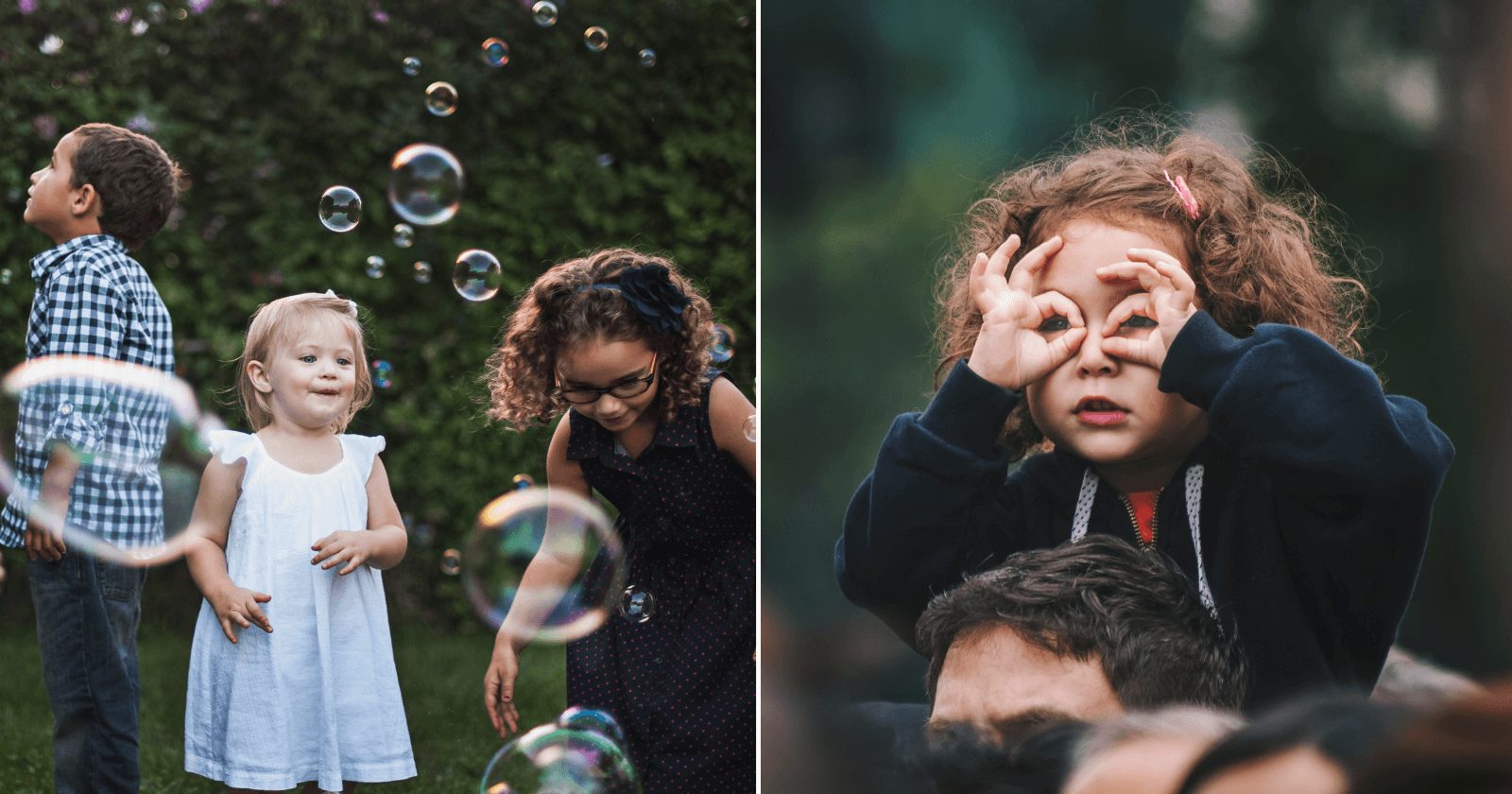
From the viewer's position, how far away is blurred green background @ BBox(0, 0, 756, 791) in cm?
470

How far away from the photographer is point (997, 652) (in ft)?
8.39

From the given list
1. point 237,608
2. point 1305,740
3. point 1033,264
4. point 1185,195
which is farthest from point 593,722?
point 1305,740

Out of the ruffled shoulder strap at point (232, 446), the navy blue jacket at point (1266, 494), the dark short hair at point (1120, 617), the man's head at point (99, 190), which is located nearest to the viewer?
the navy blue jacket at point (1266, 494)

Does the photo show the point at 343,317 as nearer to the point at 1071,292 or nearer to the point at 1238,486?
the point at 1071,292

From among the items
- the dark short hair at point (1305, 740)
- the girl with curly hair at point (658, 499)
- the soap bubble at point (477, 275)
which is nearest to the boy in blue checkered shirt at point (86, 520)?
the soap bubble at point (477, 275)

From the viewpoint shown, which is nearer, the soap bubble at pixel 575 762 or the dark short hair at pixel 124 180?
the soap bubble at pixel 575 762

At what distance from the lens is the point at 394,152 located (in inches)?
187

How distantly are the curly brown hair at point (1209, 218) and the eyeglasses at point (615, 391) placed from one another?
0.58 meters

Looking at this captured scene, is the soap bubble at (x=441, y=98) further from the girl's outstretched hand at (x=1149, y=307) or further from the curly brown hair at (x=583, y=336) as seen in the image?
the girl's outstretched hand at (x=1149, y=307)

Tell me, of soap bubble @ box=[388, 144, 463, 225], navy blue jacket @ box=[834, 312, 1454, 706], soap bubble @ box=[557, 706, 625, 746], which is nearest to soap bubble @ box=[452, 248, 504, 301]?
soap bubble @ box=[388, 144, 463, 225]

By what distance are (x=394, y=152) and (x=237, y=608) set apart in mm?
2373

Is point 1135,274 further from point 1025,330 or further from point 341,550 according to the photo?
point 341,550

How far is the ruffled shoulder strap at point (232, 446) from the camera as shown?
2803mm

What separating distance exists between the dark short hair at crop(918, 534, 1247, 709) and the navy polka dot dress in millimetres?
474
